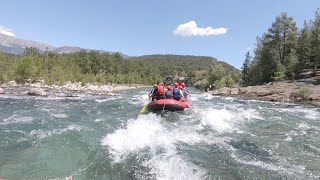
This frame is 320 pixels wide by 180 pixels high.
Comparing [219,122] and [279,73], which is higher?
[279,73]

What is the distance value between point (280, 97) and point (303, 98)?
120 inches

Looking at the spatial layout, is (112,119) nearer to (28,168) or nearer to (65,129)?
(65,129)

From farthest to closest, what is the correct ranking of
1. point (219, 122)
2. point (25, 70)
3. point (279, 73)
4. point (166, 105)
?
point (25, 70), point (279, 73), point (166, 105), point (219, 122)

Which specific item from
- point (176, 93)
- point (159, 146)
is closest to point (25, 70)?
point (176, 93)

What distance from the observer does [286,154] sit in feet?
36.9

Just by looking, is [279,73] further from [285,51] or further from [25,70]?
[25,70]

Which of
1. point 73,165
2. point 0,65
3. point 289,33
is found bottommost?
point 73,165

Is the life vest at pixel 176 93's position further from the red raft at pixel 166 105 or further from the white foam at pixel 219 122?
the white foam at pixel 219 122

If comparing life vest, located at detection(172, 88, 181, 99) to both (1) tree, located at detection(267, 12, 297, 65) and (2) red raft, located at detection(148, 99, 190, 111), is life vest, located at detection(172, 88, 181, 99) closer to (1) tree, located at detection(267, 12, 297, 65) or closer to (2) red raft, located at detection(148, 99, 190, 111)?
(2) red raft, located at detection(148, 99, 190, 111)

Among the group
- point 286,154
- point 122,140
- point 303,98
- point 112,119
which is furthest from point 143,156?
point 303,98

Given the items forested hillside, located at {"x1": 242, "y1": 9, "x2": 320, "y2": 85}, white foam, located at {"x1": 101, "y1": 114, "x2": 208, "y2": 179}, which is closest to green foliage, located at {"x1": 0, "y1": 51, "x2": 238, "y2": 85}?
forested hillside, located at {"x1": 242, "y1": 9, "x2": 320, "y2": 85}

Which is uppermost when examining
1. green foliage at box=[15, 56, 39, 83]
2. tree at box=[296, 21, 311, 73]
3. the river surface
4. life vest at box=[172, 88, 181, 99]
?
tree at box=[296, 21, 311, 73]

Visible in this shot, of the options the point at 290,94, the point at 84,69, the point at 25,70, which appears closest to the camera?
the point at 290,94

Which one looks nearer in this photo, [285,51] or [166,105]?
[166,105]
